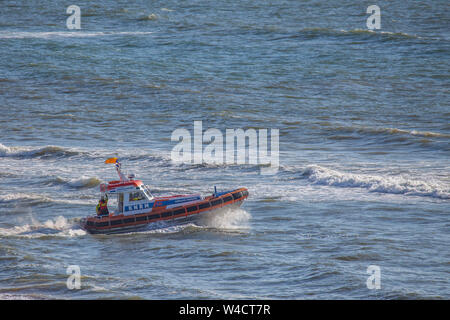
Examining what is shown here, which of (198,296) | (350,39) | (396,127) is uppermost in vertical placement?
(350,39)

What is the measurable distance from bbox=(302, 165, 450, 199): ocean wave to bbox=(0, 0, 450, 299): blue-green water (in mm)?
86

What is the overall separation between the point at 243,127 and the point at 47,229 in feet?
57.9

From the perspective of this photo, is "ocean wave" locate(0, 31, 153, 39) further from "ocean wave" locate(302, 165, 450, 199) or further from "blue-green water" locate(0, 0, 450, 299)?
"ocean wave" locate(302, 165, 450, 199)

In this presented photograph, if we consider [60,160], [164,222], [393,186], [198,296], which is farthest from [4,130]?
[198,296]

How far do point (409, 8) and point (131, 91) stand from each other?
34.7 metres

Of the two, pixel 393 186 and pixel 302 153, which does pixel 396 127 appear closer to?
pixel 302 153

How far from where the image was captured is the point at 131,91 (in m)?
46.8

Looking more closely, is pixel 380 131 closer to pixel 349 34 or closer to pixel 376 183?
pixel 376 183

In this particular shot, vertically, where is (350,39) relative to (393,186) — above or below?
above

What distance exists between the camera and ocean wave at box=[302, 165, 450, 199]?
25.1m

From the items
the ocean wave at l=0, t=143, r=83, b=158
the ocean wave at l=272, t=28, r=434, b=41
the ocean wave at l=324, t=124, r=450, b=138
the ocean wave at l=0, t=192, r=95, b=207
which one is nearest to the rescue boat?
the ocean wave at l=0, t=192, r=95, b=207

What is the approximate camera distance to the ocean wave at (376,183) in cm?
2506

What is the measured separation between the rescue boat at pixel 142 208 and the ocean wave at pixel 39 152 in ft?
37.2

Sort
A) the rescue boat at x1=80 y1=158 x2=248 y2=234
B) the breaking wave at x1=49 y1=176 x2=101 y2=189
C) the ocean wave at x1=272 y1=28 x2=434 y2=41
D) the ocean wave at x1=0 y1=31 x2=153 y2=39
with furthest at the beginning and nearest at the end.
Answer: the ocean wave at x1=0 y1=31 x2=153 y2=39 < the ocean wave at x1=272 y1=28 x2=434 y2=41 < the breaking wave at x1=49 y1=176 x2=101 y2=189 < the rescue boat at x1=80 y1=158 x2=248 y2=234
